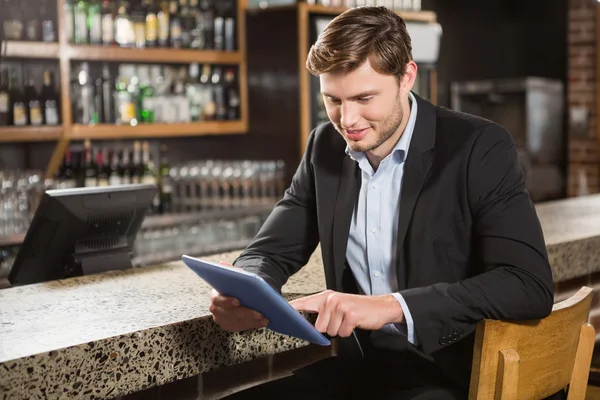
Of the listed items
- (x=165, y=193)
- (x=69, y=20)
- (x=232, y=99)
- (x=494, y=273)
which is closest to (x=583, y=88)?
(x=232, y=99)

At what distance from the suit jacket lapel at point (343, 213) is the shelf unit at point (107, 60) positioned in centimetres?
276

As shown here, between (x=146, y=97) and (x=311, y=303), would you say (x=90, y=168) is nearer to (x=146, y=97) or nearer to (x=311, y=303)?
(x=146, y=97)

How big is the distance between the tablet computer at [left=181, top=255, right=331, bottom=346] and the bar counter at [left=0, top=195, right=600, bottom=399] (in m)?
0.20

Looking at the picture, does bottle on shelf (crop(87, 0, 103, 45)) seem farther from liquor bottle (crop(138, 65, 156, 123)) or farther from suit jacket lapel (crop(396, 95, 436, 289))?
suit jacket lapel (crop(396, 95, 436, 289))

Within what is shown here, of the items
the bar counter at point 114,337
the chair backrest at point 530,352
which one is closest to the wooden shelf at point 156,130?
the bar counter at point 114,337

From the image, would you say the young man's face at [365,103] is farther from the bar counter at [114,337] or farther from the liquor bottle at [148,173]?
the liquor bottle at [148,173]

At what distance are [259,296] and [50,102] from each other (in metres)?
3.32

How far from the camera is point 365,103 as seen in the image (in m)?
1.68

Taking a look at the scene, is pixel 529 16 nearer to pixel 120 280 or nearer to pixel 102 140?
pixel 102 140

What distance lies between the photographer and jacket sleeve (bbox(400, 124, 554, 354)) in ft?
5.00

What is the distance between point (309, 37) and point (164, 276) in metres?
3.17

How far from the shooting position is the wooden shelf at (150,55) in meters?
4.40

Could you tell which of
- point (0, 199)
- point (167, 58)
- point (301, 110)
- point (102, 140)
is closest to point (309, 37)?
point (301, 110)

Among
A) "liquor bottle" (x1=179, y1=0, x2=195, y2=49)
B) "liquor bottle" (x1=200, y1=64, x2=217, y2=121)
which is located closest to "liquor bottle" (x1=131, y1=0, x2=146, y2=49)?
"liquor bottle" (x1=179, y1=0, x2=195, y2=49)
